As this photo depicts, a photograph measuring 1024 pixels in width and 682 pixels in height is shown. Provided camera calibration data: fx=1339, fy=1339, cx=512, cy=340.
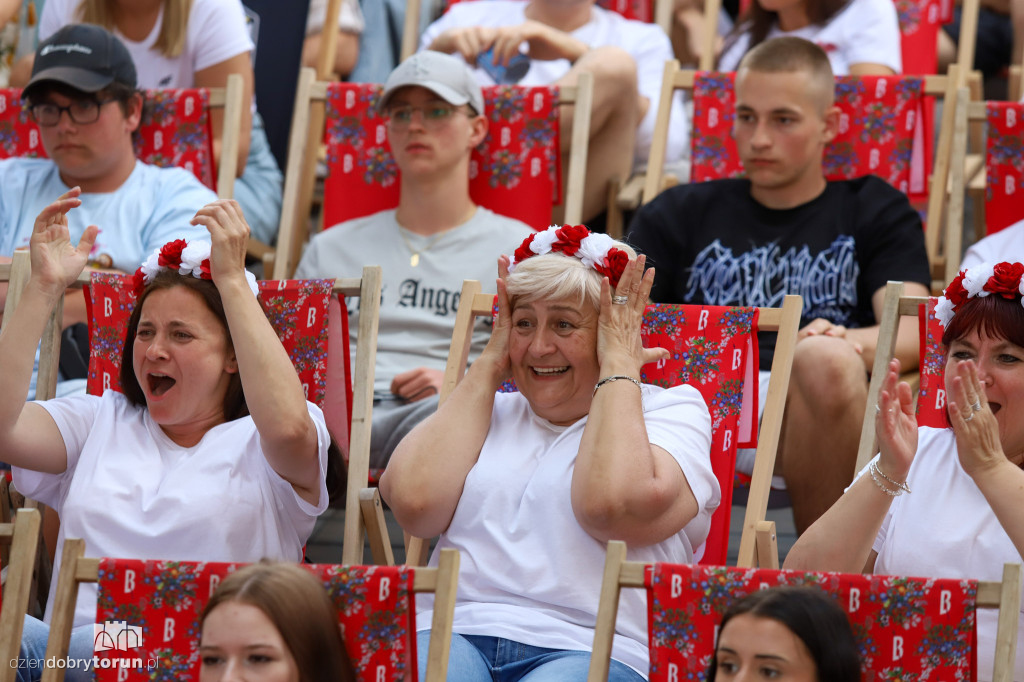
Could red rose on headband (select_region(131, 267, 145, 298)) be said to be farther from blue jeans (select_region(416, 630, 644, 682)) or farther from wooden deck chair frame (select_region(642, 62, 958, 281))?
wooden deck chair frame (select_region(642, 62, 958, 281))

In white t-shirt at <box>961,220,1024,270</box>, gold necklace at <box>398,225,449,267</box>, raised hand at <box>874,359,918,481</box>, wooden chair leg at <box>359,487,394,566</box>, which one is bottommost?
wooden chair leg at <box>359,487,394,566</box>

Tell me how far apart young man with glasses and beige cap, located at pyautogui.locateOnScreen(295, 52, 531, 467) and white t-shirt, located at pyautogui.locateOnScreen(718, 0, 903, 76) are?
1270 millimetres

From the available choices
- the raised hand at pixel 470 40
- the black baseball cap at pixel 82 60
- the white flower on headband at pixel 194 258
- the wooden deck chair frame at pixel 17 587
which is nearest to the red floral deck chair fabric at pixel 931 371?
the white flower on headband at pixel 194 258

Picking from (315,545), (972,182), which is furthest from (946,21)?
(315,545)

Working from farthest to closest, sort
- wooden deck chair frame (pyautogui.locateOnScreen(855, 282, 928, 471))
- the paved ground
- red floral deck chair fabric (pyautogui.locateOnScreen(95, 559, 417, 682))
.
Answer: the paved ground, wooden deck chair frame (pyautogui.locateOnScreen(855, 282, 928, 471)), red floral deck chair fabric (pyautogui.locateOnScreen(95, 559, 417, 682))

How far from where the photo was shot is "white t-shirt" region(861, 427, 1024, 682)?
2256mm

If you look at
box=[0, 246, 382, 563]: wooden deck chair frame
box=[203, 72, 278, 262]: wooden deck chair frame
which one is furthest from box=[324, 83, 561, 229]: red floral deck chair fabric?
box=[0, 246, 382, 563]: wooden deck chair frame

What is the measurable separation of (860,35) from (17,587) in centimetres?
338

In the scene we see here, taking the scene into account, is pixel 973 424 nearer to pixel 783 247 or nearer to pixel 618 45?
pixel 783 247

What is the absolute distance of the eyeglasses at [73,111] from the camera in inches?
142

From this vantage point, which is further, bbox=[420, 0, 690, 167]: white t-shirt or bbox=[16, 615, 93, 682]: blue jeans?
bbox=[420, 0, 690, 167]: white t-shirt

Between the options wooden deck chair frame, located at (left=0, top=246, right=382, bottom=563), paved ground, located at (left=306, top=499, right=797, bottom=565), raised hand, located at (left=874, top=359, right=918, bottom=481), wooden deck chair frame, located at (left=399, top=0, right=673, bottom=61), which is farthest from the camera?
wooden deck chair frame, located at (left=399, top=0, right=673, bottom=61)

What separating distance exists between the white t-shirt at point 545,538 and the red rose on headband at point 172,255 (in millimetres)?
737

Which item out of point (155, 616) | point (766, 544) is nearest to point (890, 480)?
point (766, 544)
